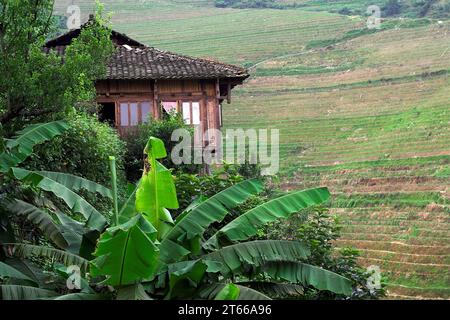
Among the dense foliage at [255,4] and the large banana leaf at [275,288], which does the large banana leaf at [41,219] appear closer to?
the large banana leaf at [275,288]

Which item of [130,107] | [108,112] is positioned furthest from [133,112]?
[108,112]

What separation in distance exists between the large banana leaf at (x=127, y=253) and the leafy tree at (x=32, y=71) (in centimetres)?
380

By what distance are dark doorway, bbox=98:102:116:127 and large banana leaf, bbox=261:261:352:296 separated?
1281cm

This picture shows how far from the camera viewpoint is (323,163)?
123 feet

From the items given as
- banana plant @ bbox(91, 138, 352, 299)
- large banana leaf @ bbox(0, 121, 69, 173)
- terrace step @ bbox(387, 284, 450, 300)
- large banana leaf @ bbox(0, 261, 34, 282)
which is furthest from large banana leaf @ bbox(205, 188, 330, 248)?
terrace step @ bbox(387, 284, 450, 300)

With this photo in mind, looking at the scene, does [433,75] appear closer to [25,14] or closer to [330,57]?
[330,57]

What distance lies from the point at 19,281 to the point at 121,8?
199ft

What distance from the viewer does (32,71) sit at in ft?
35.5

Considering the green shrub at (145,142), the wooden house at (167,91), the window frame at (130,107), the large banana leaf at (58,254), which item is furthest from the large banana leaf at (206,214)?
the window frame at (130,107)

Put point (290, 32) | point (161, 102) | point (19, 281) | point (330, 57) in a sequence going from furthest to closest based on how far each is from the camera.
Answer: point (290, 32) → point (330, 57) → point (161, 102) → point (19, 281)

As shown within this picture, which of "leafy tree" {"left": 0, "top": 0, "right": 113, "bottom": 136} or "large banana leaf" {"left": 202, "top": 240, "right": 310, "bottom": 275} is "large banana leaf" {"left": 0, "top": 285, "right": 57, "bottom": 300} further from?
"leafy tree" {"left": 0, "top": 0, "right": 113, "bottom": 136}

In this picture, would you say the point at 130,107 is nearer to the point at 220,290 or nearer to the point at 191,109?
the point at 191,109

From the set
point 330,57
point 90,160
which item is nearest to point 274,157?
point 330,57

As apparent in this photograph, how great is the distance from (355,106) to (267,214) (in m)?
35.7
